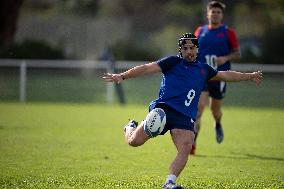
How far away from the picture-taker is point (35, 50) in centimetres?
2847

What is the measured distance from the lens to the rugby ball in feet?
26.4

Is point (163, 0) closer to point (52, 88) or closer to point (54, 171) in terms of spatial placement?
point (52, 88)

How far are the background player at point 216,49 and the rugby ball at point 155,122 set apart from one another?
4237 mm

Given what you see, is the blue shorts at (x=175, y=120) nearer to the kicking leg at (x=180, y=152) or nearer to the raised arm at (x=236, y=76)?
the kicking leg at (x=180, y=152)

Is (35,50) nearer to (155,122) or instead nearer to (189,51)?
(189,51)

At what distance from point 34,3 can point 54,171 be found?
1007 inches

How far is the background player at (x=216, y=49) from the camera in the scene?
1243 centimetres

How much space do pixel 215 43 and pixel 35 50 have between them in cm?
1678

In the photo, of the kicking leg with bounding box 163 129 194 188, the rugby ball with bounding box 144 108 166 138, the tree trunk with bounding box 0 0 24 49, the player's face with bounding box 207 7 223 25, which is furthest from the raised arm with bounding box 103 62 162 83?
the tree trunk with bounding box 0 0 24 49

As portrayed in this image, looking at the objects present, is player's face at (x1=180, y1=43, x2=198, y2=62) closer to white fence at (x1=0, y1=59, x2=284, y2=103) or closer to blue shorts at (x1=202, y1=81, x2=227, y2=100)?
blue shorts at (x1=202, y1=81, x2=227, y2=100)

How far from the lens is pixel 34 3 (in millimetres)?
34000

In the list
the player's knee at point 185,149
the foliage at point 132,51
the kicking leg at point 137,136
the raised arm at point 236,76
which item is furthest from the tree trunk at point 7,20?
the player's knee at point 185,149

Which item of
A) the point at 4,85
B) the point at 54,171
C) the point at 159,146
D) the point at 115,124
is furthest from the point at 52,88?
the point at 54,171

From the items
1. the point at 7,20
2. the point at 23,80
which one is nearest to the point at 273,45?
the point at 23,80
